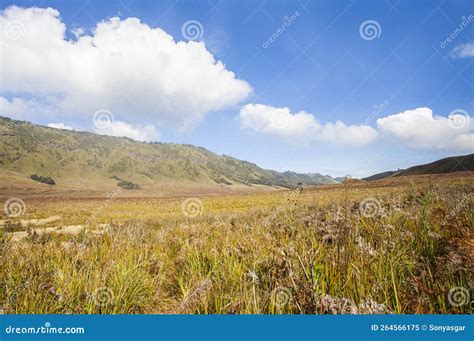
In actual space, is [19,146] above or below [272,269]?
above

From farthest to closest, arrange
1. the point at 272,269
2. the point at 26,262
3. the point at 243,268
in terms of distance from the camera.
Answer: the point at 26,262 < the point at 243,268 < the point at 272,269

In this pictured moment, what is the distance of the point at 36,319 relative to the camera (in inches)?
102

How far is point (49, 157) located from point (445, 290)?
190655mm

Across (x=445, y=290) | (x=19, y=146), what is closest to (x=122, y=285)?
(x=445, y=290)

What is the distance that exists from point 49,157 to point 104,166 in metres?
29.3

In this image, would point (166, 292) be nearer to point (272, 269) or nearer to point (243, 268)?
point (243, 268)

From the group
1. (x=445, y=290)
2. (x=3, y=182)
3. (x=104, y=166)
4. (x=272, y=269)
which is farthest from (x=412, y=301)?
(x=104, y=166)

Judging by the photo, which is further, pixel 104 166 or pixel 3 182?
pixel 104 166

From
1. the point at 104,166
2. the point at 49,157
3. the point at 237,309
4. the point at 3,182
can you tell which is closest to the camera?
the point at 237,309

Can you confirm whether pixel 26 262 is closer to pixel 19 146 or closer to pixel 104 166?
pixel 104 166

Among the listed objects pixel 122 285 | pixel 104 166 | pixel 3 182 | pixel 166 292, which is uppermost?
pixel 104 166

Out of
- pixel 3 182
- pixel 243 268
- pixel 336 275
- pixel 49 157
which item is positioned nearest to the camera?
pixel 336 275

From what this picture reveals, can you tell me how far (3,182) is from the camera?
95.9m

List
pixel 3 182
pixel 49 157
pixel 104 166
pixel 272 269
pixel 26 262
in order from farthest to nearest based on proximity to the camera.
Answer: pixel 104 166, pixel 49 157, pixel 3 182, pixel 26 262, pixel 272 269
